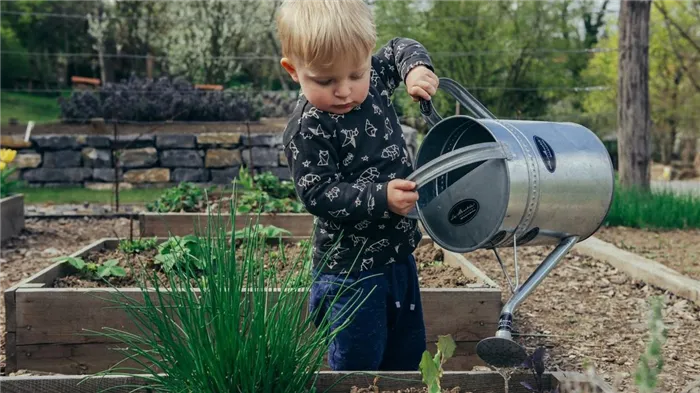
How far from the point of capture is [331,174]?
2133mm

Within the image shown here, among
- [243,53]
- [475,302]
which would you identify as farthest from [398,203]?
[243,53]

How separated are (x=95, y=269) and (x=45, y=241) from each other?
9.30 feet

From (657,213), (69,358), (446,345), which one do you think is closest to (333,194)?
(446,345)

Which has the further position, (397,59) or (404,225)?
(397,59)

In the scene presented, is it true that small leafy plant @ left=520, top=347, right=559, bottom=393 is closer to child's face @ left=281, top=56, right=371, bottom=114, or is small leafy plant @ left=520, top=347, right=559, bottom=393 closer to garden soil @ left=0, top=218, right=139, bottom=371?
child's face @ left=281, top=56, right=371, bottom=114

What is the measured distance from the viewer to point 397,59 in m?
2.42

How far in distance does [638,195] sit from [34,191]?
22.5ft

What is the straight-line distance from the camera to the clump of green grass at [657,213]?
6.43 metres

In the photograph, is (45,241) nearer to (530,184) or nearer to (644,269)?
(644,269)

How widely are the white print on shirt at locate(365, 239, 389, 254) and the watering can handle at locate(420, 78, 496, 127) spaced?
1.17 feet

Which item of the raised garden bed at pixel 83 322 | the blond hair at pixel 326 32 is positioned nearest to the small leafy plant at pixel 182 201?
the raised garden bed at pixel 83 322

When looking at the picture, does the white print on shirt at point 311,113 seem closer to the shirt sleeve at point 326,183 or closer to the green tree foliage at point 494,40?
the shirt sleeve at point 326,183

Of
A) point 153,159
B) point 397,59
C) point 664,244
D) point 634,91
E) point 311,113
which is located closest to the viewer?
point 311,113

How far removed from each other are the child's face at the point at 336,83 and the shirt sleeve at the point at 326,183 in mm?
128
